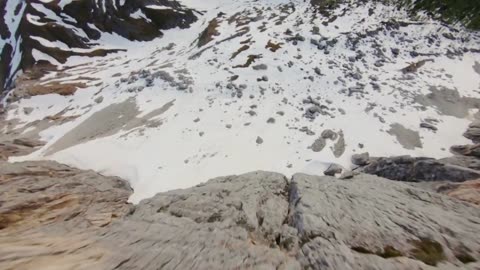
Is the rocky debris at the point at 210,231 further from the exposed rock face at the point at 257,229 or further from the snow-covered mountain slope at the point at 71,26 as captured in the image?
the snow-covered mountain slope at the point at 71,26

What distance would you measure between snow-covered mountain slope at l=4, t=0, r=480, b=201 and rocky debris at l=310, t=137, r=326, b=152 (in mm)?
53

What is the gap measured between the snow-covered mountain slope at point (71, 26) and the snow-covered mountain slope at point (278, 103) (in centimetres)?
1187

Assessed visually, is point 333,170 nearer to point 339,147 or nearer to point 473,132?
point 339,147

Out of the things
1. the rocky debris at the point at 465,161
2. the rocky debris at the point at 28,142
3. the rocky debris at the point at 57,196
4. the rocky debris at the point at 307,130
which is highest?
the rocky debris at the point at 465,161

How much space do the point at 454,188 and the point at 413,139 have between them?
609 cm

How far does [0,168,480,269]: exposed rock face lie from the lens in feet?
21.9

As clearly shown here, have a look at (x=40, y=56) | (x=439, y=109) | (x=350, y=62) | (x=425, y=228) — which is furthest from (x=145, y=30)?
(x=425, y=228)

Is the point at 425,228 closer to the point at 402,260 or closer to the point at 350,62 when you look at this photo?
the point at 402,260

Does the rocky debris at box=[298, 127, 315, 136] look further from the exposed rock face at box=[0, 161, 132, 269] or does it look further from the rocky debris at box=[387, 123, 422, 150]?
the exposed rock face at box=[0, 161, 132, 269]

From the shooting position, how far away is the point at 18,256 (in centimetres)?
601

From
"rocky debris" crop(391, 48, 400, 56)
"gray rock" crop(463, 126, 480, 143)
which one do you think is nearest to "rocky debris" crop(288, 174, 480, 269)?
"gray rock" crop(463, 126, 480, 143)

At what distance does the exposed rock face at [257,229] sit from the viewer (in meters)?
6.69

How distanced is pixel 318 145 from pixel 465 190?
7.13m

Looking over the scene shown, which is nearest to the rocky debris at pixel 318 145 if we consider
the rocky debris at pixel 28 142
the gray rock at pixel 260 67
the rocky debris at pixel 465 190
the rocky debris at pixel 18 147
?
the rocky debris at pixel 465 190
